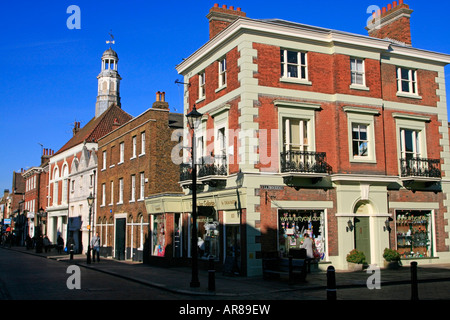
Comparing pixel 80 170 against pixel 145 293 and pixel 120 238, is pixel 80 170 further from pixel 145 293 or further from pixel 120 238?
pixel 145 293

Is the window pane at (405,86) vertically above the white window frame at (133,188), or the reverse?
the window pane at (405,86)

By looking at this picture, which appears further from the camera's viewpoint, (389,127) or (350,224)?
(389,127)

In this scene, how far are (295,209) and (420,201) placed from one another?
731 centimetres

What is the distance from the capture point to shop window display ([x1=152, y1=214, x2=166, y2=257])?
1046 inches

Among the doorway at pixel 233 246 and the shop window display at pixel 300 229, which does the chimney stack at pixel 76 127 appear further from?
the shop window display at pixel 300 229

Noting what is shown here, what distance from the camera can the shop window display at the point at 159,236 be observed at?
26562 millimetres

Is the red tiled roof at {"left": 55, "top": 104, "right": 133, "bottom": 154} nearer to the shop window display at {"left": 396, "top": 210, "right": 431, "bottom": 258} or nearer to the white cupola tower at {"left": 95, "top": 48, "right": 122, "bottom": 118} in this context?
the white cupola tower at {"left": 95, "top": 48, "right": 122, "bottom": 118}

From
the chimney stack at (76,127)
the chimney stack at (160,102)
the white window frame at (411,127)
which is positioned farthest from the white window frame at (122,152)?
the chimney stack at (76,127)

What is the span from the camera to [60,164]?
177ft

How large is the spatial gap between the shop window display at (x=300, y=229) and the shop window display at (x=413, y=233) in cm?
446

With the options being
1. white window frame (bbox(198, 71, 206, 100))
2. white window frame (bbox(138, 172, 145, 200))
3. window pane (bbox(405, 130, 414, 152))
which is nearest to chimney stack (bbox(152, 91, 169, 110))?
white window frame (bbox(138, 172, 145, 200))

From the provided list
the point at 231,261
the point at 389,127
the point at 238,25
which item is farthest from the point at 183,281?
the point at 389,127

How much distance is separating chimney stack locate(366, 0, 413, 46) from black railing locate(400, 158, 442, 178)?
7.48 metres

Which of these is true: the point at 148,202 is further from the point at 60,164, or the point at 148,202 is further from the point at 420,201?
the point at 60,164
